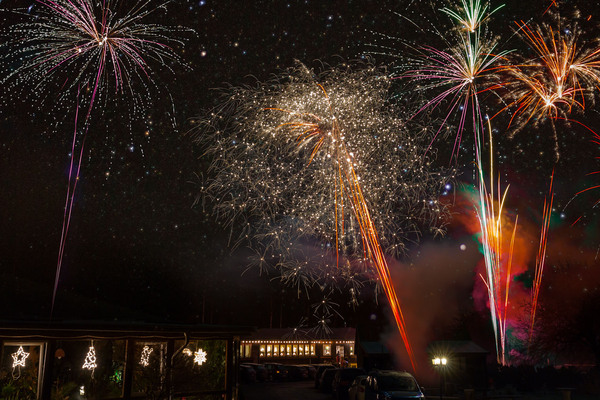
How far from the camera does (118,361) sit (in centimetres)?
1423

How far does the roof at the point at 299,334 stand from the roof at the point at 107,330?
3258cm

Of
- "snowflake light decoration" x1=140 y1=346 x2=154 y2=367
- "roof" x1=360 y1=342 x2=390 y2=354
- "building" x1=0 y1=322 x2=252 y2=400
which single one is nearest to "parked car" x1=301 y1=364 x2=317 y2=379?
"roof" x1=360 y1=342 x2=390 y2=354

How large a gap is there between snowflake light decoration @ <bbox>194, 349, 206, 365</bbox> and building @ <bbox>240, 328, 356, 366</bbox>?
30.9 meters

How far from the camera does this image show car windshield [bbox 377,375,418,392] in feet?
50.4

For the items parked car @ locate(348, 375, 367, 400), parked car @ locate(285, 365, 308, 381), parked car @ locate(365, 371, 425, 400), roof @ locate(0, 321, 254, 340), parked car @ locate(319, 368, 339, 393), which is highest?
roof @ locate(0, 321, 254, 340)

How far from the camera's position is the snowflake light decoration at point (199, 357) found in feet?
47.0

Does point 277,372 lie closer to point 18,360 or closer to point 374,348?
point 374,348

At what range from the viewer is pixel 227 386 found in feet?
48.7

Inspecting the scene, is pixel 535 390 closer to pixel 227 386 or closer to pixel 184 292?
pixel 227 386

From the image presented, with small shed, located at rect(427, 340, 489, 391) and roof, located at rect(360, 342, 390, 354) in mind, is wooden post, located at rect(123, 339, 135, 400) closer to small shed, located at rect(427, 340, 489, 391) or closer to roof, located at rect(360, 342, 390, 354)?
small shed, located at rect(427, 340, 489, 391)

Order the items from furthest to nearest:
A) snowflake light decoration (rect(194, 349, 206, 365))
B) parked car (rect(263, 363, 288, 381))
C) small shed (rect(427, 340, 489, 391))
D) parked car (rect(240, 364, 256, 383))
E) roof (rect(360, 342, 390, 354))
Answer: roof (rect(360, 342, 390, 354)), parked car (rect(263, 363, 288, 381)), parked car (rect(240, 364, 256, 383)), small shed (rect(427, 340, 489, 391)), snowflake light decoration (rect(194, 349, 206, 365))

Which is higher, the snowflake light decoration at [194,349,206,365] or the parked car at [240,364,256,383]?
the snowflake light decoration at [194,349,206,365]

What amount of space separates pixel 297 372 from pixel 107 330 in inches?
1020

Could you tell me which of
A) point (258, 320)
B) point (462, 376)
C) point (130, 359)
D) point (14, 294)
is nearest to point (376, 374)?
point (130, 359)
